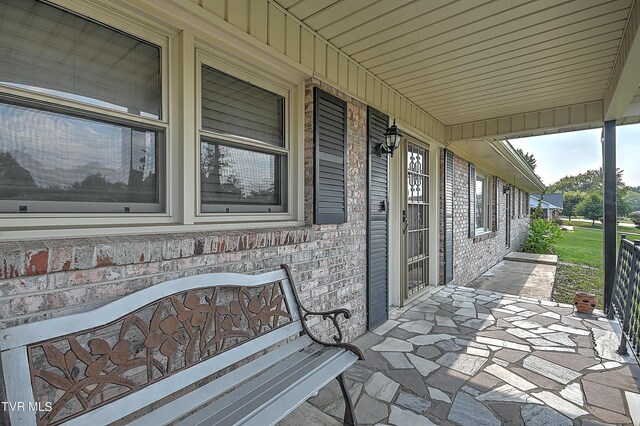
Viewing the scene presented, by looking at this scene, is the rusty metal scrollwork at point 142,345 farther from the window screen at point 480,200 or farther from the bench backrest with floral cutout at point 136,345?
the window screen at point 480,200

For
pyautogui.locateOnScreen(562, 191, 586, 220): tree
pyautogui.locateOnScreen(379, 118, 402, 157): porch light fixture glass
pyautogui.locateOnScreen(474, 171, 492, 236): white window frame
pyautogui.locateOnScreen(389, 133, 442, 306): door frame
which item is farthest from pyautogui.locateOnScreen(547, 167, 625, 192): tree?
pyautogui.locateOnScreen(379, 118, 402, 157): porch light fixture glass

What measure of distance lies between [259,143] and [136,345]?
4.68ft

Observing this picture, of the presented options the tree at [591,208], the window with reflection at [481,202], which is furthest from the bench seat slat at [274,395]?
the tree at [591,208]

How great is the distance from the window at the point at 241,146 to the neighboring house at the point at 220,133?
1cm

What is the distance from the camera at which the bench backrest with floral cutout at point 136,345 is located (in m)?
1.03

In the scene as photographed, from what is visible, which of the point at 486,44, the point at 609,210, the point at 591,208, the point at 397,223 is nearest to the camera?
the point at 486,44

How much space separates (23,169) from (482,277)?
7.80m

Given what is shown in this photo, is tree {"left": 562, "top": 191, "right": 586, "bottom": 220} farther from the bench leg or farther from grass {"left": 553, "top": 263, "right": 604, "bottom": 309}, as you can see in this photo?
the bench leg

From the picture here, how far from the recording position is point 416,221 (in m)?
4.48

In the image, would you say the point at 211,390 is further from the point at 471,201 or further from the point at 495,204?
the point at 495,204

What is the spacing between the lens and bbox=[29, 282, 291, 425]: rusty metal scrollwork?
1109 mm

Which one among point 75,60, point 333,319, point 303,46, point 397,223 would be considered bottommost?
point 333,319

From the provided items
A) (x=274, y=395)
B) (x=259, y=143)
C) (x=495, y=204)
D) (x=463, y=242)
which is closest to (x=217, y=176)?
(x=259, y=143)

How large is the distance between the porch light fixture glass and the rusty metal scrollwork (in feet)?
6.86
